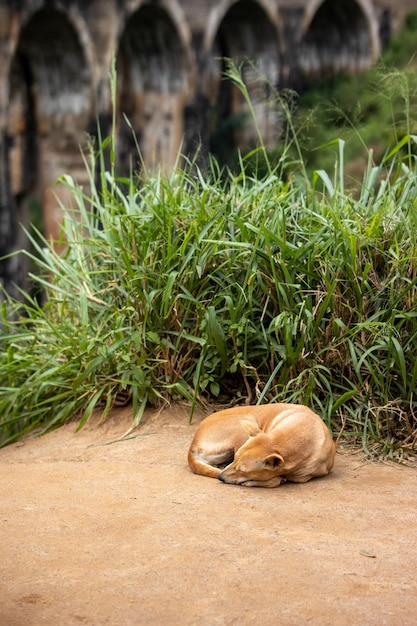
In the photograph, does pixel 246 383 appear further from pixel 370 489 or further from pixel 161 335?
pixel 370 489

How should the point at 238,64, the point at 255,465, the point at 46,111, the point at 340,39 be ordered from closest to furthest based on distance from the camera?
1. the point at 255,465
2. the point at 46,111
3. the point at 238,64
4. the point at 340,39

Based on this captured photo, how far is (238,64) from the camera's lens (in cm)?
1243

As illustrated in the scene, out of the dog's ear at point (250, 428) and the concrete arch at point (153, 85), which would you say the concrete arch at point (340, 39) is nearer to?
the concrete arch at point (153, 85)

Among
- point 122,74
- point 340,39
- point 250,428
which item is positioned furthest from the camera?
point 340,39

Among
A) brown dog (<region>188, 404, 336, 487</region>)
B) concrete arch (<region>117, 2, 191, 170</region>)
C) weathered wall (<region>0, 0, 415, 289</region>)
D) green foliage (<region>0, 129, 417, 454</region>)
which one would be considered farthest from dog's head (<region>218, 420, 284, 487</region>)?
concrete arch (<region>117, 2, 191, 170</region>)

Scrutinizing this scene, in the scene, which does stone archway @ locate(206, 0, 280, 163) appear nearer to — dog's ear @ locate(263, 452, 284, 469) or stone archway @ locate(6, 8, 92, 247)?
stone archway @ locate(6, 8, 92, 247)

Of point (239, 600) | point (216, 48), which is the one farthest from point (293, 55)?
point (239, 600)

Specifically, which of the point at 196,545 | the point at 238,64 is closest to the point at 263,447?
the point at 196,545

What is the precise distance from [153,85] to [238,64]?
155 centimetres

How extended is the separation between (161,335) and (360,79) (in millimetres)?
11045

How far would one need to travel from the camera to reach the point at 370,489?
107 inches

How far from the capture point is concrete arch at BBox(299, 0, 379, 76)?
13.5 m

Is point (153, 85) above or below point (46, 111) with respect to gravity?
above

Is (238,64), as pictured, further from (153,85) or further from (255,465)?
(255,465)
